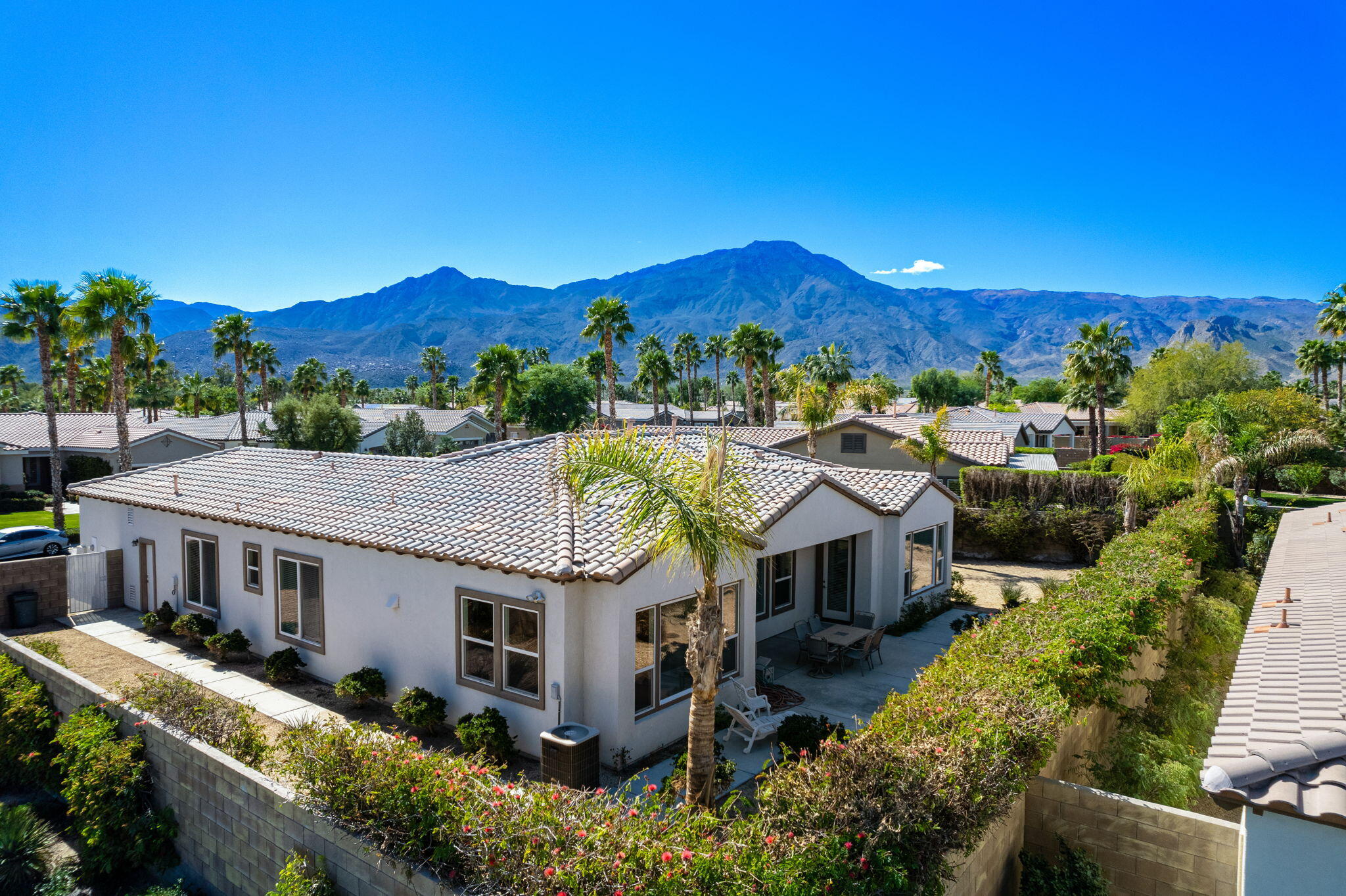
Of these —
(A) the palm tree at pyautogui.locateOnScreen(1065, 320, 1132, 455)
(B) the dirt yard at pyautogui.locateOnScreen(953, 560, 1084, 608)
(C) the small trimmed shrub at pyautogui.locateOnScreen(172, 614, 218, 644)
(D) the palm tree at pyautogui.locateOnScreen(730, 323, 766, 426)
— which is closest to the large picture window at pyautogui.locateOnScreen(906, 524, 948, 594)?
(B) the dirt yard at pyautogui.locateOnScreen(953, 560, 1084, 608)

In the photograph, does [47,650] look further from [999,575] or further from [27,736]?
[999,575]

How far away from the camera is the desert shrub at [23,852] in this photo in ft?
28.6

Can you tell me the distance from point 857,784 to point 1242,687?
4.13 meters

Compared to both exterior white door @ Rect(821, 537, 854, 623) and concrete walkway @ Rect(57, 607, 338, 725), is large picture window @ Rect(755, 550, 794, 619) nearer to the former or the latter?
exterior white door @ Rect(821, 537, 854, 623)

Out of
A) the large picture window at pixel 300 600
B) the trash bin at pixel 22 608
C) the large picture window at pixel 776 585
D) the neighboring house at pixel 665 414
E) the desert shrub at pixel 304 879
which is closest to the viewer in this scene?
the desert shrub at pixel 304 879

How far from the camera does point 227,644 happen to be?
46.3 ft

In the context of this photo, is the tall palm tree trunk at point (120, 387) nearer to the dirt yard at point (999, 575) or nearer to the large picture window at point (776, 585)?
the large picture window at point (776, 585)

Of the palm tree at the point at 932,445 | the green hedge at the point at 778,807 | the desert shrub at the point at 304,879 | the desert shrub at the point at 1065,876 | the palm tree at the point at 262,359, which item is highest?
the palm tree at the point at 262,359

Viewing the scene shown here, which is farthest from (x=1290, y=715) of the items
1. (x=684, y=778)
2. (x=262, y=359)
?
(x=262, y=359)

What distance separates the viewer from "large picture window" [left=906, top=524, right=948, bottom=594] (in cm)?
1812

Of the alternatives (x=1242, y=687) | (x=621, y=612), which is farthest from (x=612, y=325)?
(x=1242, y=687)

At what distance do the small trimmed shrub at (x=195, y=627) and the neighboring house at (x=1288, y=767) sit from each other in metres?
16.7

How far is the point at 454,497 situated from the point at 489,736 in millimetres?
4987

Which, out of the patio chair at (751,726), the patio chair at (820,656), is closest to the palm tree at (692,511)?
the patio chair at (751,726)
